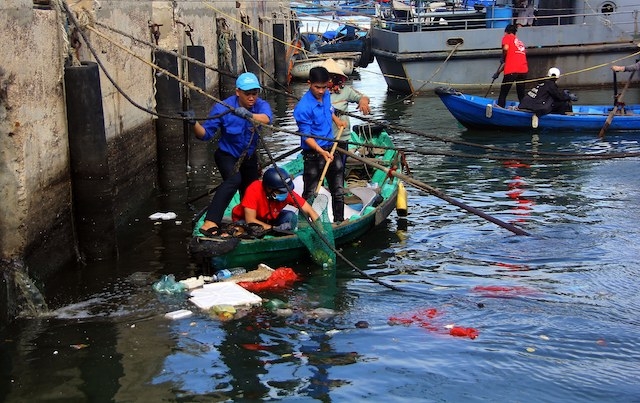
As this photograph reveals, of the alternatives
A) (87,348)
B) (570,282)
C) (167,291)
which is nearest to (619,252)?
(570,282)

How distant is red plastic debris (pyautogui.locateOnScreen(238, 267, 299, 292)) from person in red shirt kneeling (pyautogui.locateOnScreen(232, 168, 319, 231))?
1.75 ft

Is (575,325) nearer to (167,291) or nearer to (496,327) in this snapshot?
(496,327)

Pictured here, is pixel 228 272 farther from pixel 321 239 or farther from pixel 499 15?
pixel 499 15

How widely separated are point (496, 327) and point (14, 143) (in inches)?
165

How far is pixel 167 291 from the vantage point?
7.86 metres

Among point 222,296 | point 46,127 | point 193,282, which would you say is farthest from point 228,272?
point 46,127

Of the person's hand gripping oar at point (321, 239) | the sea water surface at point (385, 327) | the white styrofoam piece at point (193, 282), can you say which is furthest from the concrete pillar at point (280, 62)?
the white styrofoam piece at point (193, 282)

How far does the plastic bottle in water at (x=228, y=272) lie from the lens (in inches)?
320

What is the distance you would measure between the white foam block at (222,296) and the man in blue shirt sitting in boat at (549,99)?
11.0m

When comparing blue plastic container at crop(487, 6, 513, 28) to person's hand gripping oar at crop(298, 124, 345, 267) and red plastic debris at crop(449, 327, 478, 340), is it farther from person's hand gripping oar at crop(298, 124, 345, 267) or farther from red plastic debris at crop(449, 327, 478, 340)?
red plastic debris at crop(449, 327, 478, 340)

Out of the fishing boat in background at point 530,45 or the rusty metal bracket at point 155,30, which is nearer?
the rusty metal bracket at point 155,30

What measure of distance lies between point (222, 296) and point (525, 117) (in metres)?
11.3

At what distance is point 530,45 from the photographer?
23062mm

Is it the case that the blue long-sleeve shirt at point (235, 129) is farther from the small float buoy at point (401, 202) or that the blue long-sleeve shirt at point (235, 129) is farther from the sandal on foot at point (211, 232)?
the small float buoy at point (401, 202)
